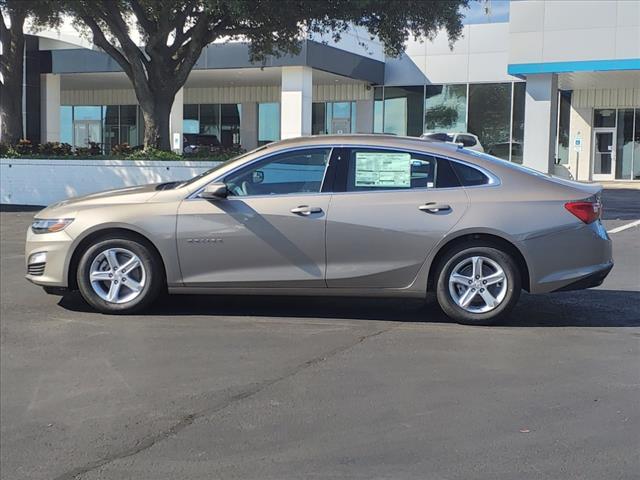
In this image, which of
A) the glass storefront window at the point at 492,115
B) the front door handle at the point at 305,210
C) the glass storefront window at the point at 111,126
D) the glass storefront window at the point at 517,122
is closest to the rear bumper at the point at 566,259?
the front door handle at the point at 305,210

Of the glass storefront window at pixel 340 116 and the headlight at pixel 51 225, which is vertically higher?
the glass storefront window at pixel 340 116

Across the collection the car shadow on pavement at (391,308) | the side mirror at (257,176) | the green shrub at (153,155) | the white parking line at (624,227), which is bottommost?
the car shadow on pavement at (391,308)

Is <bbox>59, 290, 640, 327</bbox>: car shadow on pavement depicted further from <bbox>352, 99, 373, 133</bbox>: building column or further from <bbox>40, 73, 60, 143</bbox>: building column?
<bbox>352, 99, 373, 133</bbox>: building column

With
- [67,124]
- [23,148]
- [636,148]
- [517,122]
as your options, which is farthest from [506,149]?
[67,124]

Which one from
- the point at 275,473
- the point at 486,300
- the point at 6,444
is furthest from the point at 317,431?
the point at 486,300

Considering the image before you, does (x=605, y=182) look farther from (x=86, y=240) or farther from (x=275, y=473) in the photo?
(x=275, y=473)

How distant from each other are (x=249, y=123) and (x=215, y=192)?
29.3 meters

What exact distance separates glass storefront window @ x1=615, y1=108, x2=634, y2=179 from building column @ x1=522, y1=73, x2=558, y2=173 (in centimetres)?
1028

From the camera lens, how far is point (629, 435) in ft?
13.6

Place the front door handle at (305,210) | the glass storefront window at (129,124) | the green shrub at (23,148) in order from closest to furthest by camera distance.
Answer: the front door handle at (305,210)
the green shrub at (23,148)
the glass storefront window at (129,124)

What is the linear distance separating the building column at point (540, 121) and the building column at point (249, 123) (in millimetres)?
16089

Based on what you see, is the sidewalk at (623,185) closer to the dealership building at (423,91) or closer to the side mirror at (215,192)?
the dealership building at (423,91)

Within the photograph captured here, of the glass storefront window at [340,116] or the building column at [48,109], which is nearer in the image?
the building column at [48,109]

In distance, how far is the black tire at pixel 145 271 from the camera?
6750 mm
